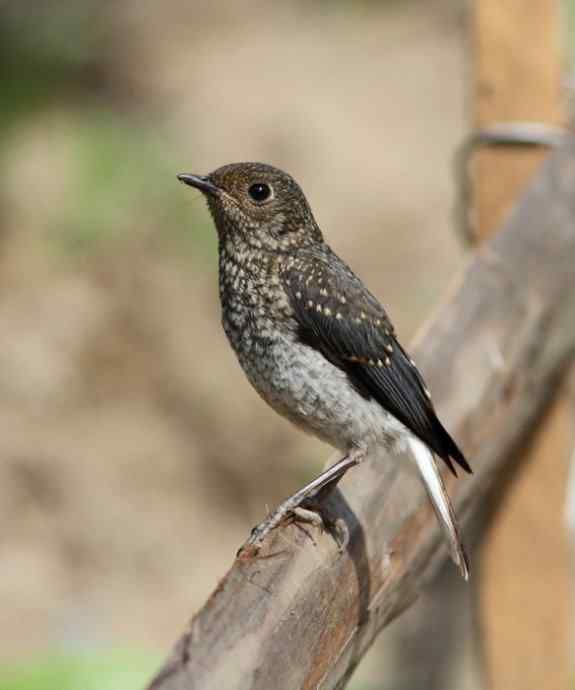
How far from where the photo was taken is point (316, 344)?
330 centimetres

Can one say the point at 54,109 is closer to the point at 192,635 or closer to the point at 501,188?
the point at 501,188

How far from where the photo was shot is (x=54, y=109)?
7.46 meters

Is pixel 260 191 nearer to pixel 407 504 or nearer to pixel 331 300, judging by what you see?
pixel 331 300

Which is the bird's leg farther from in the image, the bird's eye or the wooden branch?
the bird's eye

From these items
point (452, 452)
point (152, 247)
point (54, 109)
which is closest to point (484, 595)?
point (452, 452)

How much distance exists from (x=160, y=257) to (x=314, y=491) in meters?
4.06

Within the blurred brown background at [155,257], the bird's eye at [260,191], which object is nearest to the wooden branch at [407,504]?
the bird's eye at [260,191]

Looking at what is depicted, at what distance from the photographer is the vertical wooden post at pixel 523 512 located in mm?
4383

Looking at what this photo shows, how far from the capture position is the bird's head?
3.40 m

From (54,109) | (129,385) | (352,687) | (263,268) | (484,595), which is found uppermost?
(54,109)

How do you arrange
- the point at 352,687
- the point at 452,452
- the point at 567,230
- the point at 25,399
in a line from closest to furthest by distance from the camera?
the point at 452,452 → the point at 567,230 → the point at 352,687 → the point at 25,399

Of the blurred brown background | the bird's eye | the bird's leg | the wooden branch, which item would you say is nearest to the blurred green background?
the blurred brown background

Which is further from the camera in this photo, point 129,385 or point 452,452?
point 129,385

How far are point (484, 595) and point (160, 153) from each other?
345 centimetres
